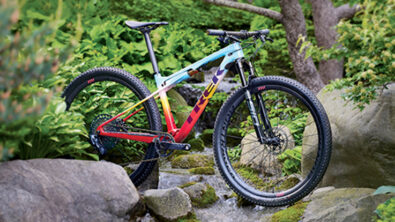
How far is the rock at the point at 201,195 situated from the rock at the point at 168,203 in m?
0.29

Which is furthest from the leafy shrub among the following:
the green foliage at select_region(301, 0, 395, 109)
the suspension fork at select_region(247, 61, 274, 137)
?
the green foliage at select_region(301, 0, 395, 109)

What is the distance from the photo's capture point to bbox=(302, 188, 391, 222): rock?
289cm

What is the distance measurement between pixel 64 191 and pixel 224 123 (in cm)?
139

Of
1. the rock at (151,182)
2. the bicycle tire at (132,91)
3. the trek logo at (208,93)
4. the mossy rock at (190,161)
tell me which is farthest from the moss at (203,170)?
the trek logo at (208,93)

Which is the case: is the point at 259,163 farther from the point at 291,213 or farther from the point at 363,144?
the point at 363,144

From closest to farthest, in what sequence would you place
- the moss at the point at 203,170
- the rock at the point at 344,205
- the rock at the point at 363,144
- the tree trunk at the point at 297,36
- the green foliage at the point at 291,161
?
the rock at the point at 344,205, the rock at the point at 363,144, the green foliage at the point at 291,161, the moss at the point at 203,170, the tree trunk at the point at 297,36

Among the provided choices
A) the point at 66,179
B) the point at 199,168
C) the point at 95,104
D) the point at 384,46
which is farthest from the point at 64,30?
the point at 384,46

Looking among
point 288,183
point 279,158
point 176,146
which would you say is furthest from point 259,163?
point 176,146

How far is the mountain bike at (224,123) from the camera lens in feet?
10.8

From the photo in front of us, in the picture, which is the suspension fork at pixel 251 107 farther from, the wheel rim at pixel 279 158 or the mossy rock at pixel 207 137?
the mossy rock at pixel 207 137

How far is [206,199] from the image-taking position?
12.1 feet

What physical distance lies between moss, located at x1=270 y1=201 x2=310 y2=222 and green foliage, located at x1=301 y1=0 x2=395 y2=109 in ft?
2.91

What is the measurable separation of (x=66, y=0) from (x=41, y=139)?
3856 millimetres

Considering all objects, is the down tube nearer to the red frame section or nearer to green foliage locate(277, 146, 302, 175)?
the red frame section
